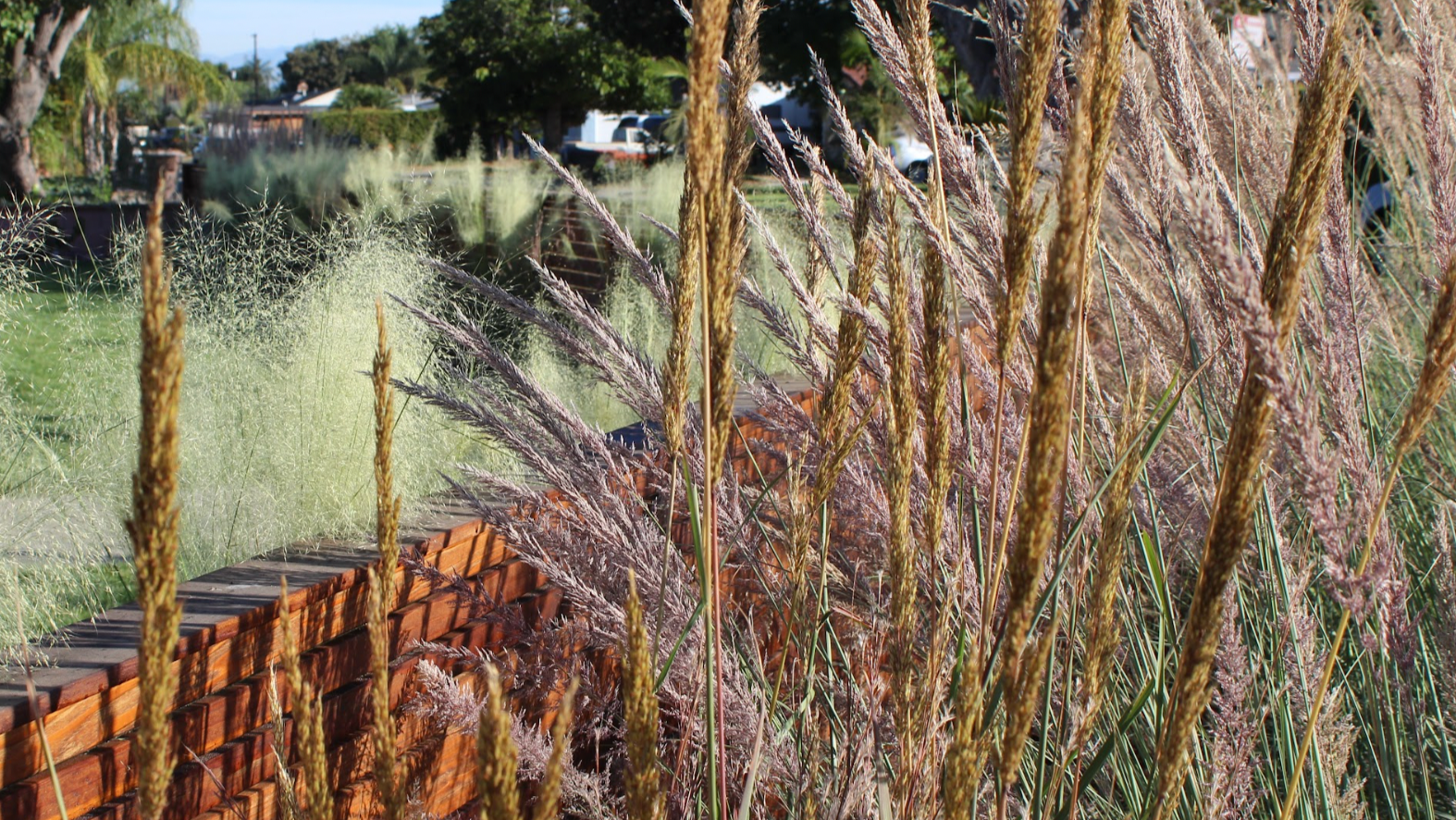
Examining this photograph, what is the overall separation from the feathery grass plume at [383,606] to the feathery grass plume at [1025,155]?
42cm

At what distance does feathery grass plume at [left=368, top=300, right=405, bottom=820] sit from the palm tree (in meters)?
22.4

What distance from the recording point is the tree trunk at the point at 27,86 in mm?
15027

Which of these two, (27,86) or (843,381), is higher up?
(27,86)

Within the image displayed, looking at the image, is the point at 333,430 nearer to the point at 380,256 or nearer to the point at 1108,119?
the point at 380,256

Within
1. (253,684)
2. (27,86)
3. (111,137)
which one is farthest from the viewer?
(111,137)

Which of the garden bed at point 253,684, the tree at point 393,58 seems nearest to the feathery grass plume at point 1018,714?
the garden bed at point 253,684

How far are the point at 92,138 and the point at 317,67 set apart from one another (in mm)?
68798

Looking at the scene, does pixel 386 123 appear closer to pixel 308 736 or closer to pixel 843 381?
Result: pixel 843 381

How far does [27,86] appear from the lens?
1534cm

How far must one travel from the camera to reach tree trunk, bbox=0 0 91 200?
15.0 m

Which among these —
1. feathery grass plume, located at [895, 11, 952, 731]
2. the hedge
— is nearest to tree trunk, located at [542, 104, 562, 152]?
the hedge

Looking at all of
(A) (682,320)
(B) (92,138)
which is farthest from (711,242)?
(B) (92,138)

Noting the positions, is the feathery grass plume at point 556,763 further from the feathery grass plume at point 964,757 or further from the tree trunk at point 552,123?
the tree trunk at point 552,123

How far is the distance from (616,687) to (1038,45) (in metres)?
1.50
